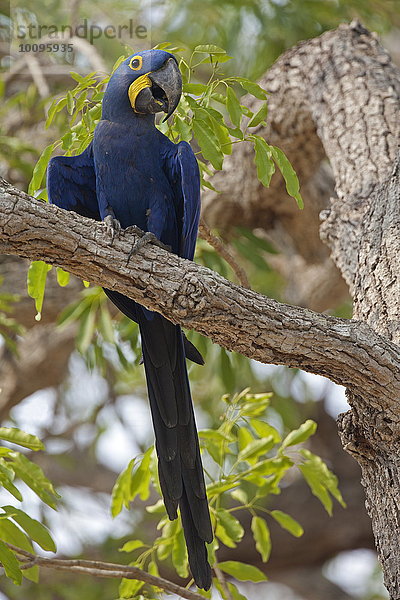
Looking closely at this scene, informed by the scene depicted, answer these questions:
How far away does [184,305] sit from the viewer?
199 cm

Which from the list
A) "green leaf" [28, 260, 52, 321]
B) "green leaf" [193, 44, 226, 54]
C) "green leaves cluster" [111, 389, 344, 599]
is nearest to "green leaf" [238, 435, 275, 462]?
"green leaves cluster" [111, 389, 344, 599]

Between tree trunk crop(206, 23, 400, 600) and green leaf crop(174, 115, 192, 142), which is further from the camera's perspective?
green leaf crop(174, 115, 192, 142)

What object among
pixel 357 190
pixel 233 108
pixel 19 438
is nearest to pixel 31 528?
pixel 19 438

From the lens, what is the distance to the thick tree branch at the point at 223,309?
1.99 metres

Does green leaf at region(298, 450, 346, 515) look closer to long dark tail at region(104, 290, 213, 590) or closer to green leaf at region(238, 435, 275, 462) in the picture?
green leaf at region(238, 435, 275, 462)

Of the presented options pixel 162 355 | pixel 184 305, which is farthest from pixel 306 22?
pixel 184 305

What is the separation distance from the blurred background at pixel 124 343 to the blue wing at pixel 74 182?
786 mm

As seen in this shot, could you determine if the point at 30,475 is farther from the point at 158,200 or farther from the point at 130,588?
the point at 158,200

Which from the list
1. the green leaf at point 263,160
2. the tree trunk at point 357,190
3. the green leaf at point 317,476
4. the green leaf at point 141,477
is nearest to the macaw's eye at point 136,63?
the green leaf at point 263,160

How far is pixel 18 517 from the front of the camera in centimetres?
223

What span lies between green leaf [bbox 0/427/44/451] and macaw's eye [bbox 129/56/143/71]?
1299mm

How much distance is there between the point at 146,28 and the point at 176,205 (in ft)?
9.74

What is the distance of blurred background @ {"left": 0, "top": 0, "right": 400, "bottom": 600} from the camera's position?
432cm

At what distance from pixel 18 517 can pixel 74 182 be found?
48.3 inches
